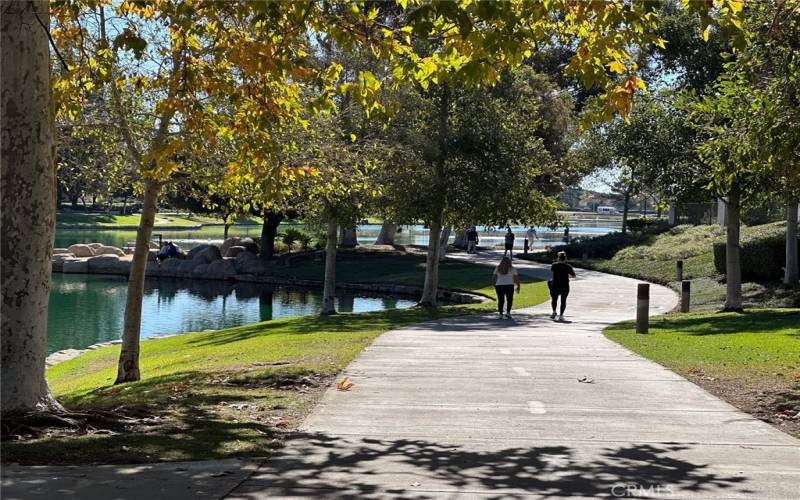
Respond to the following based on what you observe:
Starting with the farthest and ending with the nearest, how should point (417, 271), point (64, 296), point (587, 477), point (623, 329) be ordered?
point (417, 271) → point (64, 296) → point (623, 329) → point (587, 477)

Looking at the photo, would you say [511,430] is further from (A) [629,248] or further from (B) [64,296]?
(A) [629,248]

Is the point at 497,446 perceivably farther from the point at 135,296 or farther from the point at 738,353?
the point at 135,296

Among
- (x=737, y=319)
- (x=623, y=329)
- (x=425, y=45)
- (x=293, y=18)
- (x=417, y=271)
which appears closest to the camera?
(x=293, y=18)

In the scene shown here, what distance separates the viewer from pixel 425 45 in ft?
84.2

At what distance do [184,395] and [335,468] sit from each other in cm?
459

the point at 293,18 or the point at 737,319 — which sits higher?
the point at 293,18

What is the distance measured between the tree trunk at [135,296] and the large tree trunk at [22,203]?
815 centimetres

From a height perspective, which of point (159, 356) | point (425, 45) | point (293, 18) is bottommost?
point (159, 356)

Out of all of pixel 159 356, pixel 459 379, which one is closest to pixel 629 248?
pixel 159 356

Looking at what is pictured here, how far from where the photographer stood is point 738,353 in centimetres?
1661

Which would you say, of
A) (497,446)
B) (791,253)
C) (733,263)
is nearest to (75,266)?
(791,253)

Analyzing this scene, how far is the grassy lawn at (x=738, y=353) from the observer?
38.5 ft

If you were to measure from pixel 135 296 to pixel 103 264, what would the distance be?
1546 inches

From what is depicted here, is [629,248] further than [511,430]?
Yes
